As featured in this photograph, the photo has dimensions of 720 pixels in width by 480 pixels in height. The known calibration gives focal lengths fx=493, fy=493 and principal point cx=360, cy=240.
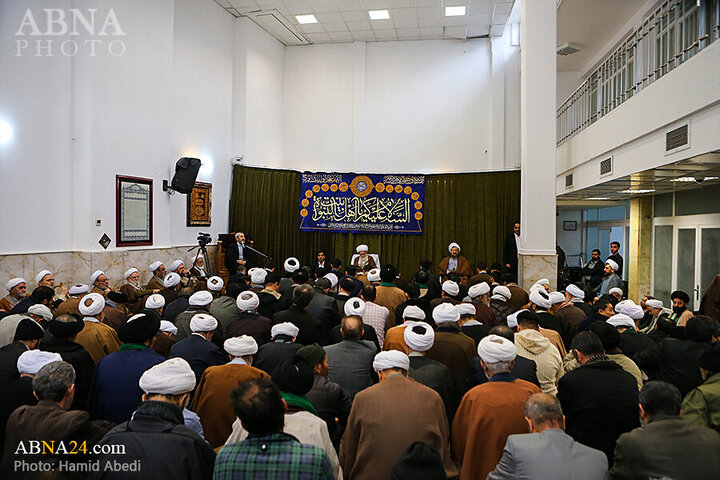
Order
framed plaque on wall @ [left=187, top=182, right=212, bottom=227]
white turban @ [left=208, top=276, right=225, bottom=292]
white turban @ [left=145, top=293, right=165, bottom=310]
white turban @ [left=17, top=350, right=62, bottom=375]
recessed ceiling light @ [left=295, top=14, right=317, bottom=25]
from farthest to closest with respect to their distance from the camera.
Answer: recessed ceiling light @ [left=295, top=14, right=317, bottom=25] < framed plaque on wall @ [left=187, top=182, right=212, bottom=227] < white turban @ [left=208, top=276, right=225, bottom=292] < white turban @ [left=145, top=293, right=165, bottom=310] < white turban @ [left=17, top=350, right=62, bottom=375]

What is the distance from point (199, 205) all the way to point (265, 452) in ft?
26.9

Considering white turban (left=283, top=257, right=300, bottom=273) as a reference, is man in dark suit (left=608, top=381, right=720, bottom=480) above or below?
below

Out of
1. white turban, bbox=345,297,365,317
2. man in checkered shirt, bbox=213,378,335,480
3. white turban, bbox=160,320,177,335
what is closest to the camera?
man in checkered shirt, bbox=213,378,335,480

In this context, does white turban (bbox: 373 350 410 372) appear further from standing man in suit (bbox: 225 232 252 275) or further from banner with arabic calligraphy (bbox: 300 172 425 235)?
banner with arabic calligraphy (bbox: 300 172 425 235)

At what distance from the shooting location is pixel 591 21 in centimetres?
829

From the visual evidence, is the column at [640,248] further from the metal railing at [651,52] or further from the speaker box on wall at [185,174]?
the speaker box on wall at [185,174]

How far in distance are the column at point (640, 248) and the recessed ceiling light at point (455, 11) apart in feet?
16.0

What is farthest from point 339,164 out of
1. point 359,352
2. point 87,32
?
point 359,352

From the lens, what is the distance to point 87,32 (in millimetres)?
6562

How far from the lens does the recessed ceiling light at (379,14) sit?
9867 millimetres

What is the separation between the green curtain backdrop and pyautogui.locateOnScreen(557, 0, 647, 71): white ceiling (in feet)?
8.76

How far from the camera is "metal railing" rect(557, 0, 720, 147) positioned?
486 centimetres

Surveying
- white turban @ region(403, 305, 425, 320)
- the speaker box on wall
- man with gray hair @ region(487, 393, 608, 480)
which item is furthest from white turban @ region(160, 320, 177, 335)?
the speaker box on wall

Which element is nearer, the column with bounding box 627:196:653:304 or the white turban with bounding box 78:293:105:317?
the white turban with bounding box 78:293:105:317
